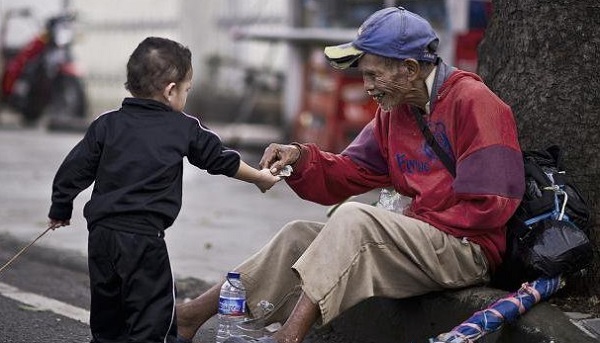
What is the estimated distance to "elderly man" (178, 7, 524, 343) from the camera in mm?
3889

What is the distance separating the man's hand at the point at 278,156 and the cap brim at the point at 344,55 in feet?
1.25

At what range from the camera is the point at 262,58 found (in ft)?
52.3

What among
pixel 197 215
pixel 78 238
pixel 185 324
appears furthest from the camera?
pixel 197 215

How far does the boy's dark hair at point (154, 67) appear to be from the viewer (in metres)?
3.74

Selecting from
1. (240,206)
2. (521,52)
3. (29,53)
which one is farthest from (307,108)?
(521,52)

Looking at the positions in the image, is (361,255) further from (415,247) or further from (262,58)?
(262,58)

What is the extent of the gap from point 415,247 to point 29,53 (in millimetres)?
11603

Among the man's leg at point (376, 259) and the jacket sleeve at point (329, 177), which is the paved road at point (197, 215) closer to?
the jacket sleeve at point (329, 177)

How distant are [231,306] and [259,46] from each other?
1222cm

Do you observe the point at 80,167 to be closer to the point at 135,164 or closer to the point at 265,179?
the point at 135,164

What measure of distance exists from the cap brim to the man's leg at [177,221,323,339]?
609 mm

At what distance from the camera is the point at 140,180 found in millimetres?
3699

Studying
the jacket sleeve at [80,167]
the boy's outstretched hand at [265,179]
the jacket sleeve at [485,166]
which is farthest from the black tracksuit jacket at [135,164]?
the jacket sleeve at [485,166]

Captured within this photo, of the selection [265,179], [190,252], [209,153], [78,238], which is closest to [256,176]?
[265,179]
